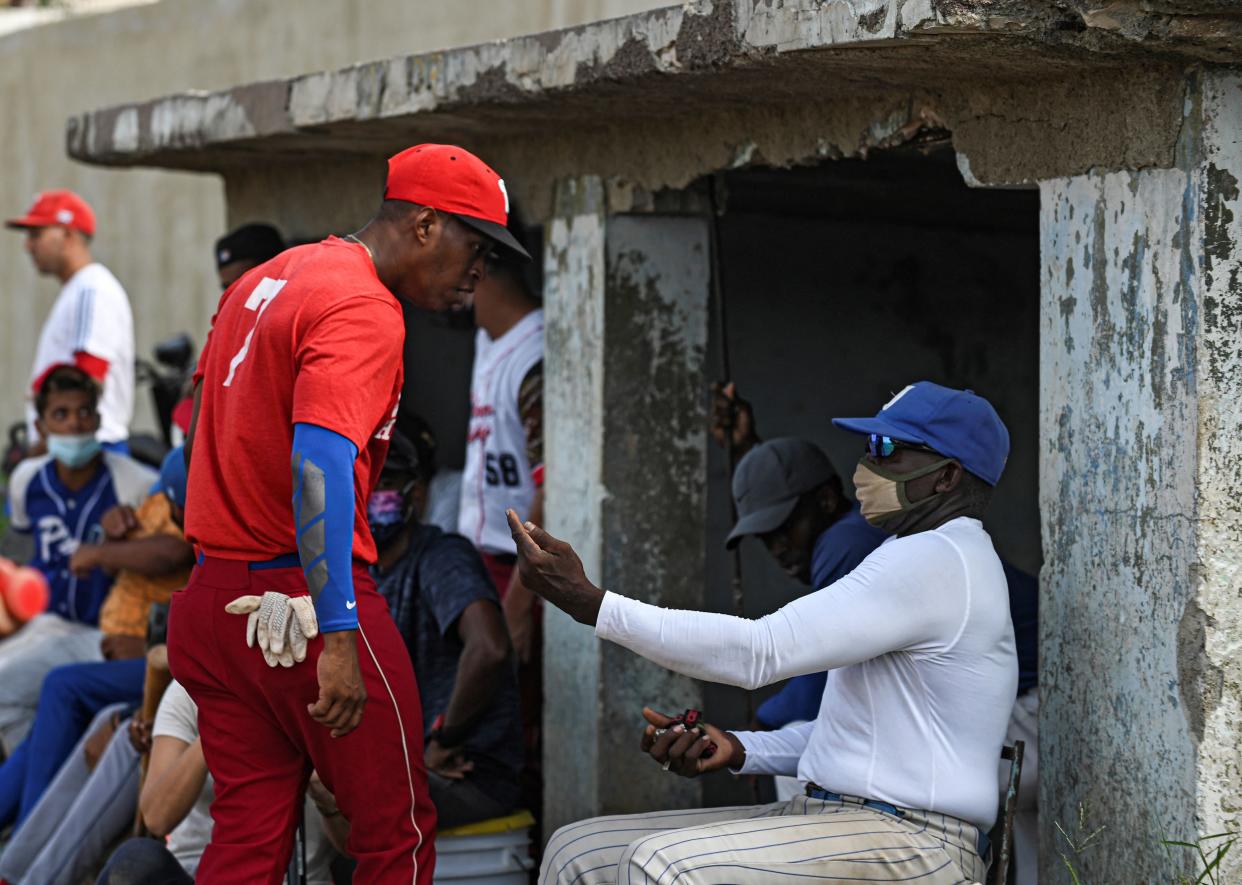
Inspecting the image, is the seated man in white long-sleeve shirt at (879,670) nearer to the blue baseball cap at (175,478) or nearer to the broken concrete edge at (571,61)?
the broken concrete edge at (571,61)

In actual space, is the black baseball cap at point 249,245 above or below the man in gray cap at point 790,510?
above

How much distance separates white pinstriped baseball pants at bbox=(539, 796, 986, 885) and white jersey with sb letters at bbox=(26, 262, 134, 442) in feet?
13.1

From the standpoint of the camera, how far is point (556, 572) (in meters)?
3.16

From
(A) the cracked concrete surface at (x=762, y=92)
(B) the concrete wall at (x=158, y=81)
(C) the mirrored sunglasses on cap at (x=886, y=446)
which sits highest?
(B) the concrete wall at (x=158, y=81)

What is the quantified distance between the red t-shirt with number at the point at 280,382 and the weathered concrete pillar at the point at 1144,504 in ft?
4.41

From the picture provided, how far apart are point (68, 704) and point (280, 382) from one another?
2.34 m

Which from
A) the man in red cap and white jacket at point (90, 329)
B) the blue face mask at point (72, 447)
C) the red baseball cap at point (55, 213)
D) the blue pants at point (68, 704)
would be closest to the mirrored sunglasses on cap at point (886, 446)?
the blue pants at point (68, 704)

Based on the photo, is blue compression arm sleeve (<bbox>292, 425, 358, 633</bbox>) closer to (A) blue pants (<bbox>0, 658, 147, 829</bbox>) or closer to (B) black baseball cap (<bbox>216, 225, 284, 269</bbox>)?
(A) blue pants (<bbox>0, 658, 147, 829</bbox>)

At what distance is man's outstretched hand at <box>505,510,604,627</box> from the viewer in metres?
3.15

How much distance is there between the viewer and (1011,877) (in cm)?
390

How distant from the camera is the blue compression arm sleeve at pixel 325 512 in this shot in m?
3.08

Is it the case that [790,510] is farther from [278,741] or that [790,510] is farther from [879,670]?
[278,741]

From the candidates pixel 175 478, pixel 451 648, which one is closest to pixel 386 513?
pixel 451 648

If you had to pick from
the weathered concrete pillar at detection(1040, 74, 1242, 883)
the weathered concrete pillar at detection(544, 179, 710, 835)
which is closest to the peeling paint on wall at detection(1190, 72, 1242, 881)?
the weathered concrete pillar at detection(1040, 74, 1242, 883)
